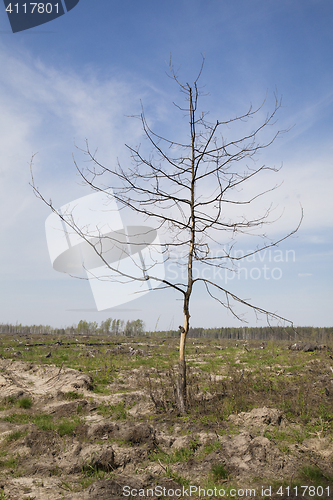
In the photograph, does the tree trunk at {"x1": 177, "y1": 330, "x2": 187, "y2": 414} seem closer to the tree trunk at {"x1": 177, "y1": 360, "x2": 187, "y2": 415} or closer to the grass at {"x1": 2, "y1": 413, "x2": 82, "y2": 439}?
the tree trunk at {"x1": 177, "y1": 360, "x2": 187, "y2": 415}

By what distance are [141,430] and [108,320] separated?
233 feet

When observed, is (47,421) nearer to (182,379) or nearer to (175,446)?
(182,379)

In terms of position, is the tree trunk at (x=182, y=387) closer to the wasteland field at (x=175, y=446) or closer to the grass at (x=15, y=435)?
the wasteland field at (x=175, y=446)

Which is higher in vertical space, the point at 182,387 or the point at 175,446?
the point at 182,387

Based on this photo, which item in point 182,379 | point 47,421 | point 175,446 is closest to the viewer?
point 175,446

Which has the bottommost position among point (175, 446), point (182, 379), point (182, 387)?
point (175, 446)

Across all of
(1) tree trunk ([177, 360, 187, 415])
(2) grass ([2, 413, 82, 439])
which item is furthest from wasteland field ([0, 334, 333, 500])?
(1) tree trunk ([177, 360, 187, 415])

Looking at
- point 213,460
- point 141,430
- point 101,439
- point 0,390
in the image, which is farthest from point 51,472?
point 0,390

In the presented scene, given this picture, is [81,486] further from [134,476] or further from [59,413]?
[59,413]

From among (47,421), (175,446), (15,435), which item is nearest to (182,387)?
(175,446)

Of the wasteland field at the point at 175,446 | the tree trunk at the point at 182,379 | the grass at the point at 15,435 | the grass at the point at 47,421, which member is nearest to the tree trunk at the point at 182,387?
the tree trunk at the point at 182,379

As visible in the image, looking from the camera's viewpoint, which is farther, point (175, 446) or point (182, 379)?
point (182, 379)

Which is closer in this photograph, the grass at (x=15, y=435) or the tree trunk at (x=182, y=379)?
the grass at (x=15, y=435)

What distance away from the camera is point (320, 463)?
12.7 ft
